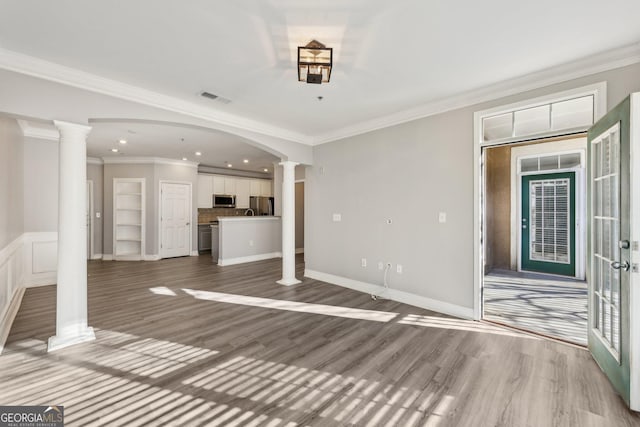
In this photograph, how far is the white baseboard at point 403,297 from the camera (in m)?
3.44

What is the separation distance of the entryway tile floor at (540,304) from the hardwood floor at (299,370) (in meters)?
0.37

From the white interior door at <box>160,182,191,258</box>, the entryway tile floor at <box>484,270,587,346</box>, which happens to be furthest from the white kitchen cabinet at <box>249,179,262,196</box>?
the entryway tile floor at <box>484,270,587,346</box>

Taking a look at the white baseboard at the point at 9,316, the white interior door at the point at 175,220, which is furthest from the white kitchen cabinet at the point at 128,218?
the white baseboard at the point at 9,316

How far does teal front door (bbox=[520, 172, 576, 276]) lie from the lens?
5.45 metres

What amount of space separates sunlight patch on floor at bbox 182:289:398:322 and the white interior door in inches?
152

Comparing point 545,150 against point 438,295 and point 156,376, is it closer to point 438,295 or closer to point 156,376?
point 438,295

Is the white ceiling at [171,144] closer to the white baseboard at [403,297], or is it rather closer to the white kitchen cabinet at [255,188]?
the white kitchen cabinet at [255,188]

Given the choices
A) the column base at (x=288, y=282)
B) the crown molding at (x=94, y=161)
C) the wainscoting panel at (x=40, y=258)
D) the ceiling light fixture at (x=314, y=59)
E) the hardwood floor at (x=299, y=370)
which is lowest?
the hardwood floor at (x=299, y=370)

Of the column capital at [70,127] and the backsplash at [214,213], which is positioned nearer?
the column capital at [70,127]

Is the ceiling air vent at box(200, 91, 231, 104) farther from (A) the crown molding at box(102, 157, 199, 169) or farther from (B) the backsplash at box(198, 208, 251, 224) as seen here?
(B) the backsplash at box(198, 208, 251, 224)

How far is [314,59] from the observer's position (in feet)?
7.48

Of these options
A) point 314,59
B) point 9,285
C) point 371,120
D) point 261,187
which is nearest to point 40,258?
point 9,285

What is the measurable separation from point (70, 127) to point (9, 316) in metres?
2.39

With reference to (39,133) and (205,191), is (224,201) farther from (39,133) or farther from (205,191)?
(39,133)
